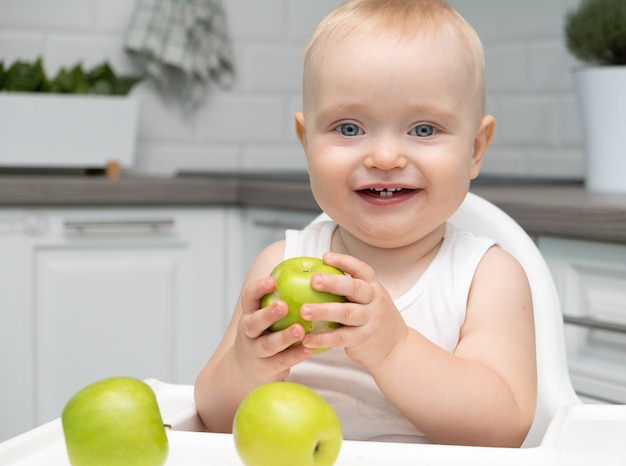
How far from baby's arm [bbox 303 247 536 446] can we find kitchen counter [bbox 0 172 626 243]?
1.65ft

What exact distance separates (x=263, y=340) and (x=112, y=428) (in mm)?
193

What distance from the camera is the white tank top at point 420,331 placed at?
40.4 inches

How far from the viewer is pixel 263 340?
791mm

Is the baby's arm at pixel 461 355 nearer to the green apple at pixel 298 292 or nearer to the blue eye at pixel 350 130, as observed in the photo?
the green apple at pixel 298 292

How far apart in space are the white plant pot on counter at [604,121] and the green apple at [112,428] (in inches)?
54.2

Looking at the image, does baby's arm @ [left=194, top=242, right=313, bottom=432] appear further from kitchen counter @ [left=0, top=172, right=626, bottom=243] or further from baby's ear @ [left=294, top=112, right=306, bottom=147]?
kitchen counter @ [left=0, top=172, right=626, bottom=243]

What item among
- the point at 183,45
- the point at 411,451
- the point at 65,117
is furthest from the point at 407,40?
the point at 183,45

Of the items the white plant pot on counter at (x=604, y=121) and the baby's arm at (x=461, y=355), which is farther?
the white plant pot on counter at (x=604, y=121)

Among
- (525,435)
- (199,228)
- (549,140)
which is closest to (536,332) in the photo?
(525,435)

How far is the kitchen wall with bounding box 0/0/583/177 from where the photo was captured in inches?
99.2

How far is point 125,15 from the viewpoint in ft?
8.71

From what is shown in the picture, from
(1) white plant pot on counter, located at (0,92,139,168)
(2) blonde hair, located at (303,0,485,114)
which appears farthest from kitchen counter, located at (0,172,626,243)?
(2) blonde hair, located at (303,0,485,114)

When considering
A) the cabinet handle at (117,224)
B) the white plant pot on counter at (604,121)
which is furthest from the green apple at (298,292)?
the cabinet handle at (117,224)

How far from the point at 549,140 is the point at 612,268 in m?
1.15
